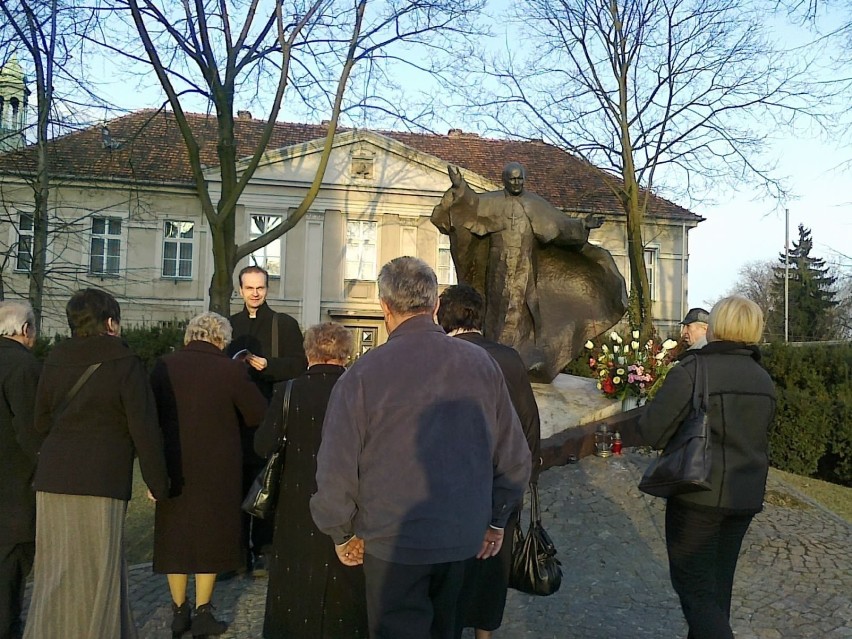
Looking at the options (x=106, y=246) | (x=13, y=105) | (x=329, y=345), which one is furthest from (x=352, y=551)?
(x=106, y=246)

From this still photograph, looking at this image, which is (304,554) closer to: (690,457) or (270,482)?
(270,482)

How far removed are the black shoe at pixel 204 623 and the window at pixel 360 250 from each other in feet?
77.6

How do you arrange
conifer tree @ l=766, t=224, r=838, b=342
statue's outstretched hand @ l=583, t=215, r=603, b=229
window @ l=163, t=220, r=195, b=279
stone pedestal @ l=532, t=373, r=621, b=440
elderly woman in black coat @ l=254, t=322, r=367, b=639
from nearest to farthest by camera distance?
elderly woman in black coat @ l=254, t=322, r=367, b=639 < statue's outstretched hand @ l=583, t=215, r=603, b=229 < stone pedestal @ l=532, t=373, r=621, b=440 < window @ l=163, t=220, r=195, b=279 < conifer tree @ l=766, t=224, r=838, b=342

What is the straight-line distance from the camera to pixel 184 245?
2686 cm

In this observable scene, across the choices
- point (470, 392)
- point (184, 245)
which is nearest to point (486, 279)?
point (470, 392)

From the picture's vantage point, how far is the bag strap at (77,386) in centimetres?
341

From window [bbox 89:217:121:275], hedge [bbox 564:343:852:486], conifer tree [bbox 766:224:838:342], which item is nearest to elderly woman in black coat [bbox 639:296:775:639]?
hedge [bbox 564:343:852:486]

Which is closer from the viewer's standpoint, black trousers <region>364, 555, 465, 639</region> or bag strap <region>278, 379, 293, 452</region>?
black trousers <region>364, 555, 465, 639</region>

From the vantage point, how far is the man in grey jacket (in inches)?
95.3

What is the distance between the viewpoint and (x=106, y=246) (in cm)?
2645

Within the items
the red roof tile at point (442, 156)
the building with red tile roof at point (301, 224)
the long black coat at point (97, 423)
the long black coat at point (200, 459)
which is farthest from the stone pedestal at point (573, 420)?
the building with red tile roof at point (301, 224)

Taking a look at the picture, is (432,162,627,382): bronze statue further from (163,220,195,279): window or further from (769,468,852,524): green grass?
(163,220,195,279): window

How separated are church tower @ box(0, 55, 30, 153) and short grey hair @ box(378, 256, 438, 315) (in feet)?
39.0

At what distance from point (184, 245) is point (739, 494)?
25665 millimetres
